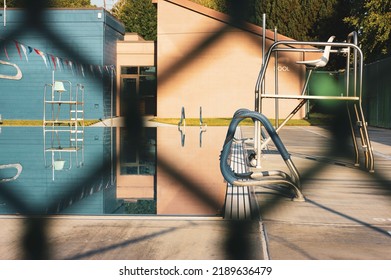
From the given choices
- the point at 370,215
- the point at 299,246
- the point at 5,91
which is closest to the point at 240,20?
the point at 5,91

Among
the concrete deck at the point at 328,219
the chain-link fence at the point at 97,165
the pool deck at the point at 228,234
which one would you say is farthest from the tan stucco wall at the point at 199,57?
the pool deck at the point at 228,234

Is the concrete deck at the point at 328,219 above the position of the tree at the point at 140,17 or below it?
below

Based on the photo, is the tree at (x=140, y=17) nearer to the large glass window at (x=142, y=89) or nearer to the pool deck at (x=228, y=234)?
the large glass window at (x=142, y=89)

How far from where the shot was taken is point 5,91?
0.57 meters

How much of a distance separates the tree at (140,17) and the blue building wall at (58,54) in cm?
4

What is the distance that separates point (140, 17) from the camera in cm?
66

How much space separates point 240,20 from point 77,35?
16cm

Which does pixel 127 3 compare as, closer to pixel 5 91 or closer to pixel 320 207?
pixel 5 91

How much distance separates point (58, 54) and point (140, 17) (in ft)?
0.63

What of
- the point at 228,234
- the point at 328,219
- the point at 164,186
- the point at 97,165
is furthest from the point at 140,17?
the point at 328,219

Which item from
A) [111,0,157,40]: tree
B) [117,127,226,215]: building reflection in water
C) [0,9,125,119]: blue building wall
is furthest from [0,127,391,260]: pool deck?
[0,9,125,119]: blue building wall

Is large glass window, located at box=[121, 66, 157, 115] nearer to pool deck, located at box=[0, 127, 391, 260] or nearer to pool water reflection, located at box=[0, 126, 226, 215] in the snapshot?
pool water reflection, located at box=[0, 126, 226, 215]

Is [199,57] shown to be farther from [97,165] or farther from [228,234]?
[228,234]

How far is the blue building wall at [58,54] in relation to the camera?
49cm
